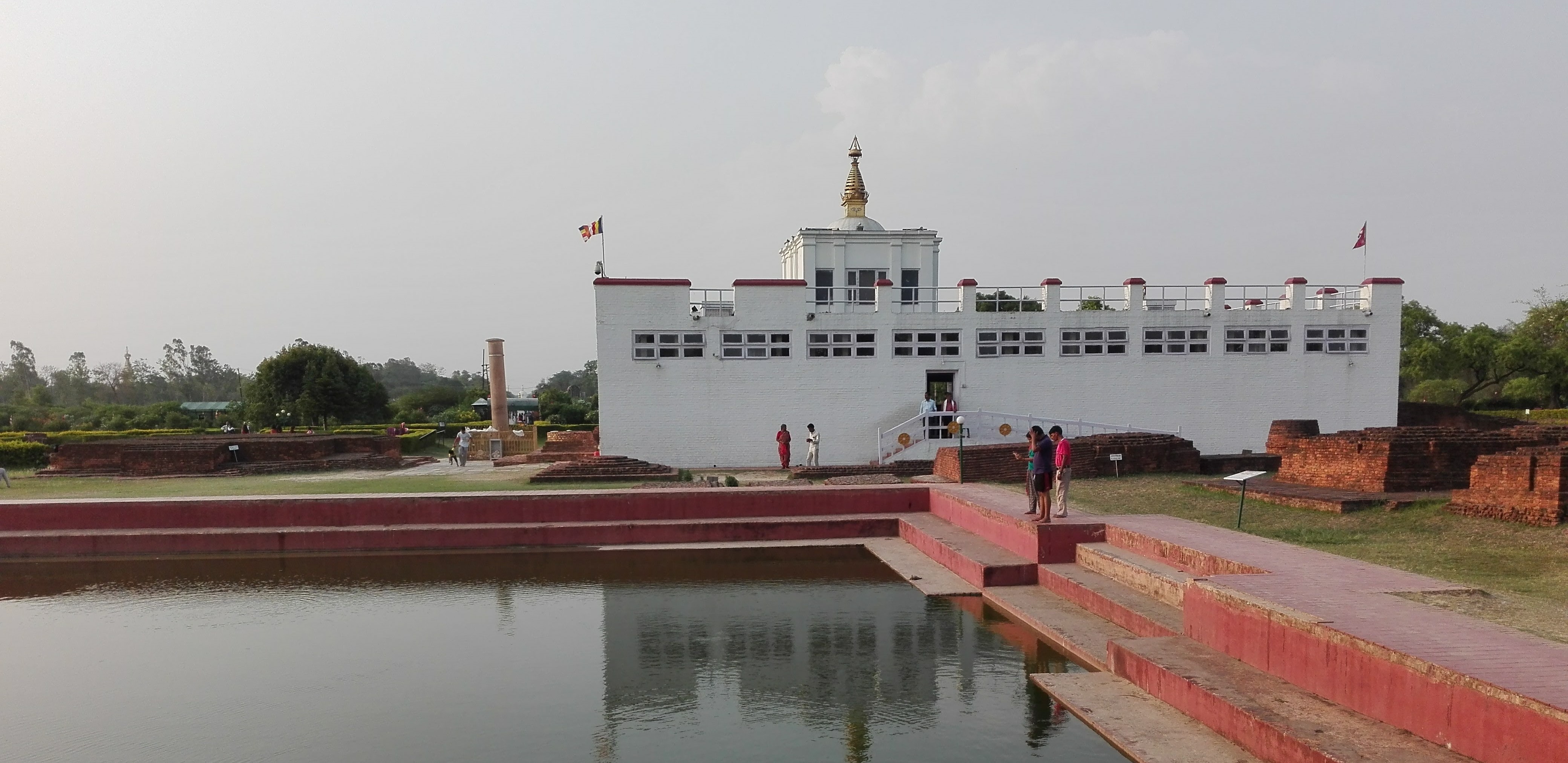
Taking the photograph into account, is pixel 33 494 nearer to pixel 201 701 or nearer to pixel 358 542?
pixel 358 542

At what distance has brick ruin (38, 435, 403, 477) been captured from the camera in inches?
789

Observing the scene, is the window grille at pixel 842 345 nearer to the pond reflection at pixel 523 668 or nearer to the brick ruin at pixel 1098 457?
the brick ruin at pixel 1098 457

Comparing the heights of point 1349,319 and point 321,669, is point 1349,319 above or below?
above

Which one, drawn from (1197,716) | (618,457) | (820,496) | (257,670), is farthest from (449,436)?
(1197,716)

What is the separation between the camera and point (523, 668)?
26.7ft

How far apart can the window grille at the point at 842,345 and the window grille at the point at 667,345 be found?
2488mm

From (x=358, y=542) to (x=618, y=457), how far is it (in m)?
6.13

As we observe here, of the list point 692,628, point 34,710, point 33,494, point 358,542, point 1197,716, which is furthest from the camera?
point 33,494

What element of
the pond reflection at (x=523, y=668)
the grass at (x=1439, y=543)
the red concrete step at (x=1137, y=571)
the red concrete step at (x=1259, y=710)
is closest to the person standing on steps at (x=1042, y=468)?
the red concrete step at (x=1137, y=571)

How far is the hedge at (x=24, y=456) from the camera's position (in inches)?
896

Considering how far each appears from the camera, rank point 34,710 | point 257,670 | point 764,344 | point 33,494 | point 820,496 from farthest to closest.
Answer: point 764,344 → point 33,494 → point 820,496 → point 257,670 → point 34,710

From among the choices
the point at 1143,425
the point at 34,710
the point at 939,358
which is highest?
the point at 939,358

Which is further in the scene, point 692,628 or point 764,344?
point 764,344

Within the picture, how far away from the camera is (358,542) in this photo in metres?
13.6
